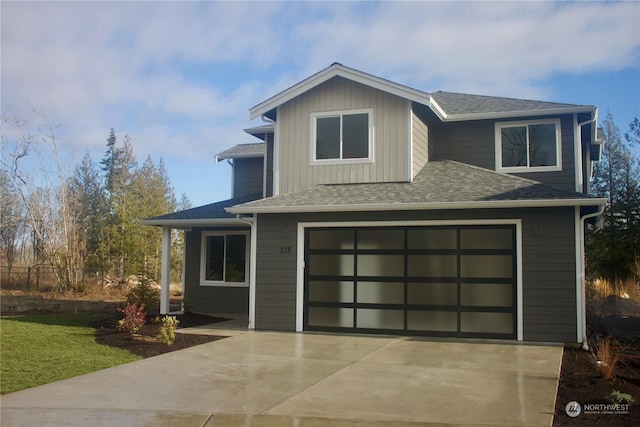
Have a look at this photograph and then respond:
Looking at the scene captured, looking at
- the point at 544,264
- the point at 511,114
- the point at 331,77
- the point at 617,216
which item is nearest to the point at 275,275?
the point at 331,77

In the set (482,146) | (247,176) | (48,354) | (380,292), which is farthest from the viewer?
(247,176)

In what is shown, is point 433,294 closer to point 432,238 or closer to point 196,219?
point 432,238

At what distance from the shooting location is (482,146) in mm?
14336

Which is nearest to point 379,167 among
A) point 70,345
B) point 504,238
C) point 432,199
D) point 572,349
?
point 432,199

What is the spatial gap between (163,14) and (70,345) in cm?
700

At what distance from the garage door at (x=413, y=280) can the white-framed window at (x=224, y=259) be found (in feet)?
14.6

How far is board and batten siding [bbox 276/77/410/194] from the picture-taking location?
516 inches

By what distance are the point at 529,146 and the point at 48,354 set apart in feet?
37.7


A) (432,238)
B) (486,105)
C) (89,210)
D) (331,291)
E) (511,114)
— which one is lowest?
(331,291)

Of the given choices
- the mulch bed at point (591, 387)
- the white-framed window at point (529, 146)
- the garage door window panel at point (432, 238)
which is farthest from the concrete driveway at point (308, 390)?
the white-framed window at point (529, 146)

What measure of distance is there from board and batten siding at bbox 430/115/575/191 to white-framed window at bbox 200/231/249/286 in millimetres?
6224

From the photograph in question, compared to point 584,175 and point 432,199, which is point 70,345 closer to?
point 432,199

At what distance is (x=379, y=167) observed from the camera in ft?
43.3

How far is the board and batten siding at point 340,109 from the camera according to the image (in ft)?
43.0
